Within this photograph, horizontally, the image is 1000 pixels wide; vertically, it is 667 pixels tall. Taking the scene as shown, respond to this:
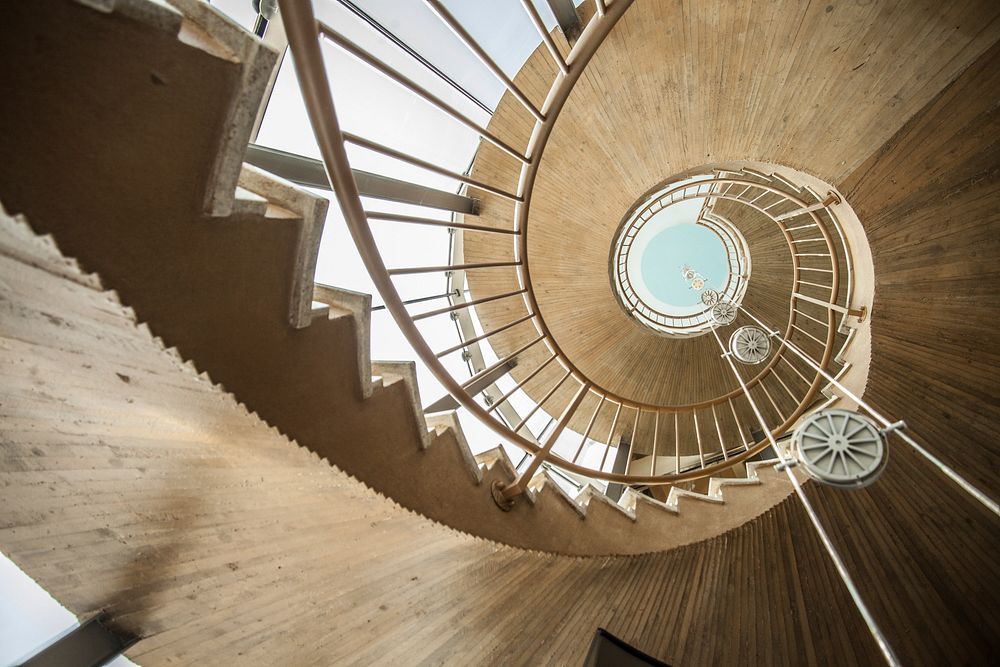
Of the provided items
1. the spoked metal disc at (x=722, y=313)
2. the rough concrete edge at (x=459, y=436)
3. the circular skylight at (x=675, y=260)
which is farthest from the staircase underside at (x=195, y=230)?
the circular skylight at (x=675, y=260)

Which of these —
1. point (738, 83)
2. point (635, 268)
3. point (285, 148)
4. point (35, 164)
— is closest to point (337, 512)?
point (35, 164)

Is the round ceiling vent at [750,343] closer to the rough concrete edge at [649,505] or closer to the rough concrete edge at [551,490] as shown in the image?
the rough concrete edge at [649,505]

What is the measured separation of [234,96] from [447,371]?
1262 mm

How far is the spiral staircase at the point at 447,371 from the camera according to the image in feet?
3.05

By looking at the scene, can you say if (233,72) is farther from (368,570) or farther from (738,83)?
(738,83)

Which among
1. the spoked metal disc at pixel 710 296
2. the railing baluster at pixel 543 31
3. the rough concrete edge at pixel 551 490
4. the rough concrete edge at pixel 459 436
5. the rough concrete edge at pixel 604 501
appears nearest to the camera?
the railing baluster at pixel 543 31

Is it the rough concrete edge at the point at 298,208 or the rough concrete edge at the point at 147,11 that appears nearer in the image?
the rough concrete edge at the point at 147,11

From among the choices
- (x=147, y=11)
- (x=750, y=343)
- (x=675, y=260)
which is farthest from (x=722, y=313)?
(x=675, y=260)

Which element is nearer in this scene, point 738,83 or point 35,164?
point 35,164

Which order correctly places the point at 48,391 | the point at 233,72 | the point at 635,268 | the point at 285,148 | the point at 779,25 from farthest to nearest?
the point at 635,268
the point at 779,25
the point at 285,148
the point at 48,391
the point at 233,72

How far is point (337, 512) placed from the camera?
184 centimetres

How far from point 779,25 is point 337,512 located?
3.91 m

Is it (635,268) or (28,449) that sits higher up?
(635,268)

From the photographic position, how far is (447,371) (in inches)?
76.2
